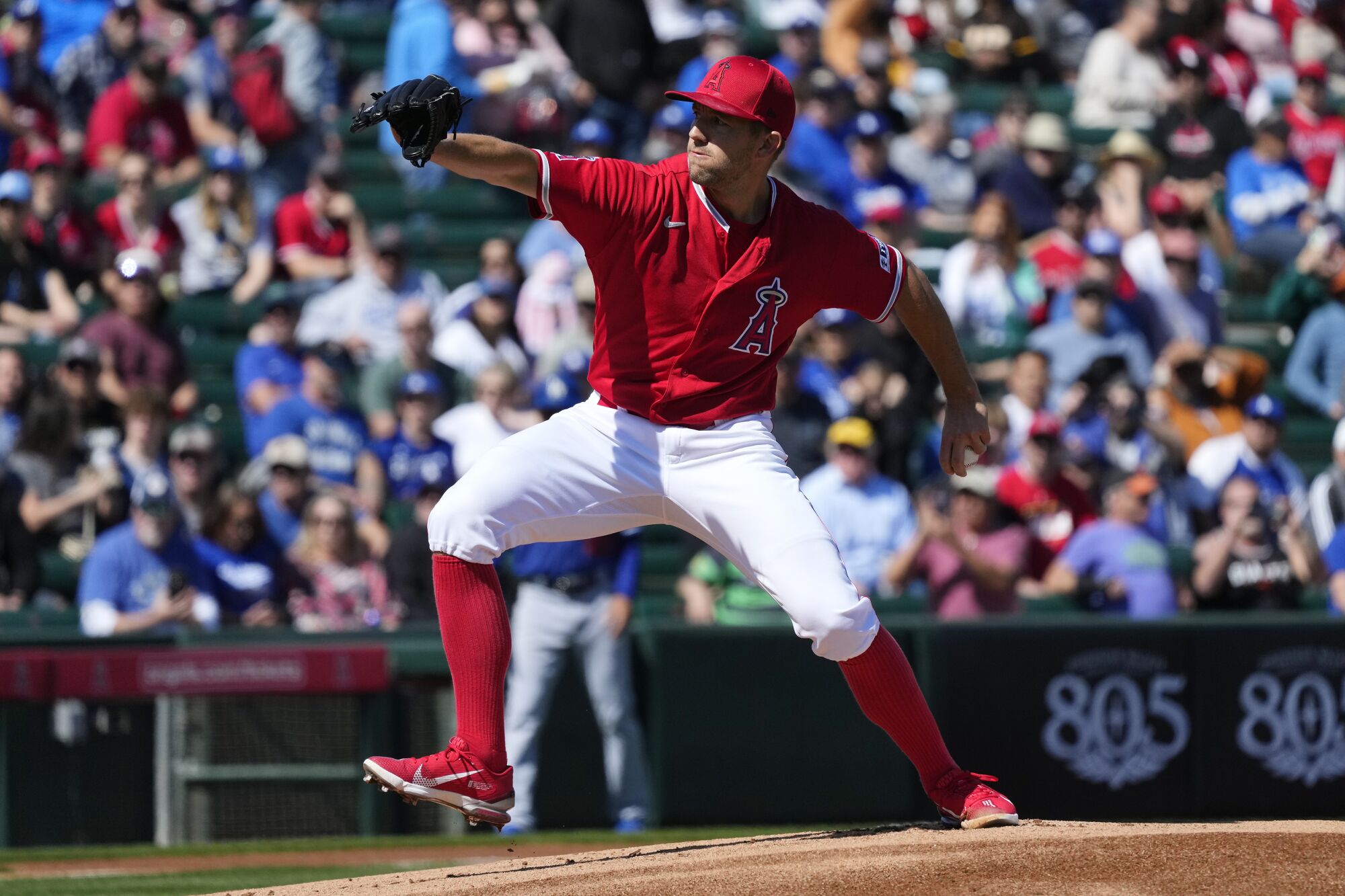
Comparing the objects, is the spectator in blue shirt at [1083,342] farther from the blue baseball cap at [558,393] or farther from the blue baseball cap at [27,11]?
the blue baseball cap at [27,11]

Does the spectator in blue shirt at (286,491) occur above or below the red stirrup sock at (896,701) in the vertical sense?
above

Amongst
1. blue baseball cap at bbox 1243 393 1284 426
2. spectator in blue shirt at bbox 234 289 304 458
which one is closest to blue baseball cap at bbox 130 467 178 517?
spectator in blue shirt at bbox 234 289 304 458

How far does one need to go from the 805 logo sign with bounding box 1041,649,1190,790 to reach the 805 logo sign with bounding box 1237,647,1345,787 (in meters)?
0.37

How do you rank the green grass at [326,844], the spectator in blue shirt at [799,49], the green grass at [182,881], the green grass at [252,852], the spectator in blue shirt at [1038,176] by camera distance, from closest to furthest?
the green grass at [182,881]
the green grass at [252,852]
the green grass at [326,844]
the spectator in blue shirt at [1038,176]
the spectator in blue shirt at [799,49]

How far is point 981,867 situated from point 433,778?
4.65 feet

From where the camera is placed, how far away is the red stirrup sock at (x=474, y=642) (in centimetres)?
516

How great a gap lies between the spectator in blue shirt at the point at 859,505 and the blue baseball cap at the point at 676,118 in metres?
2.65

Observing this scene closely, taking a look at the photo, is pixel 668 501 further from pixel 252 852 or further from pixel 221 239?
pixel 221 239

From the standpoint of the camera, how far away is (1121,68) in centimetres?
1416

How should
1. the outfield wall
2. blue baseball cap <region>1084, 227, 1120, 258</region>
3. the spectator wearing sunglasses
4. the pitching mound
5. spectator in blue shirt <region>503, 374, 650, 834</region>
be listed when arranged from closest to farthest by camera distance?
the pitching mound, the outfield wall, spectator in blue shirt <region>503, 374, 650, 834</region>, the spectator wearing sunglasses, blue baseball cap <region>1084, 227, 1120, 258</region>

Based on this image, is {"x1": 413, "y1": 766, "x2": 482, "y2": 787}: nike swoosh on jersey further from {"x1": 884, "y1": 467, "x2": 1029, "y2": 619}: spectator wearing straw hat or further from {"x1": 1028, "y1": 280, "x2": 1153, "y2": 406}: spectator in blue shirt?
{"x1": 1028, "y1": 280, "x2": 1153, "y2": 406}: spectator in blue shirt

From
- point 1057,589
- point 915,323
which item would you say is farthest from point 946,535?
point 915,323

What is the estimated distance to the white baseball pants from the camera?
500cm

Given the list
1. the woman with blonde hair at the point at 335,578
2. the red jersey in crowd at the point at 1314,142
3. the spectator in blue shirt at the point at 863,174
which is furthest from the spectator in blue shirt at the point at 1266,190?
the woman with blonde hair at the point at 335,578
